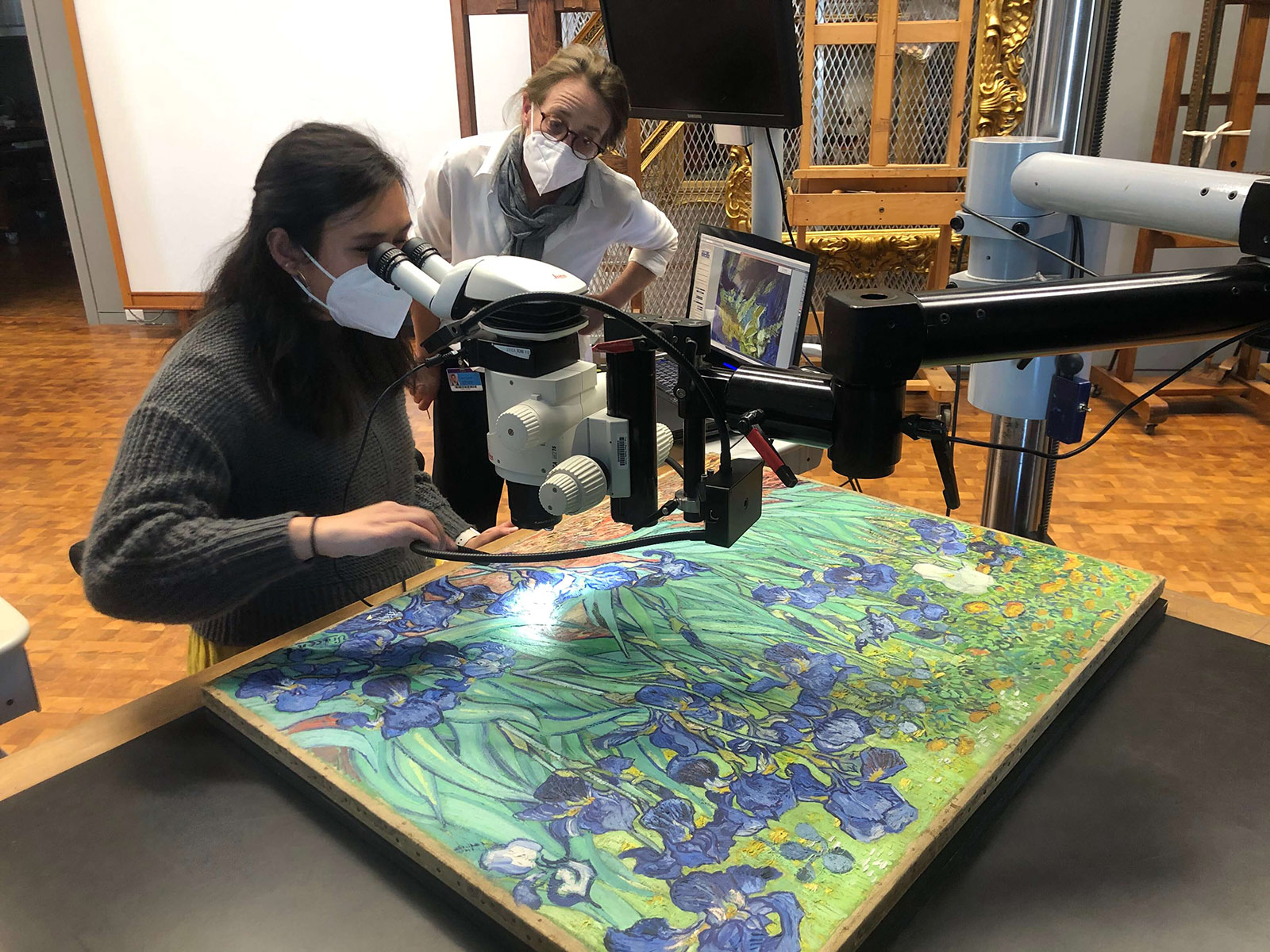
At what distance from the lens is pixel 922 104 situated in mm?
3578

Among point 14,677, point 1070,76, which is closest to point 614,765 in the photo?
point 14,677

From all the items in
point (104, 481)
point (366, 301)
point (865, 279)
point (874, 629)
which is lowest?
point (104, 481)

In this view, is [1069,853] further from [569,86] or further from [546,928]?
[569,86]

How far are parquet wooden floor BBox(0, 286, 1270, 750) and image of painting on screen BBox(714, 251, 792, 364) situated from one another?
0.58m

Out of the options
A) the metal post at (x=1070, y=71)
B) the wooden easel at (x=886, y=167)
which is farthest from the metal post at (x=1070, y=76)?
the wooden easel at (x=886, y=167)

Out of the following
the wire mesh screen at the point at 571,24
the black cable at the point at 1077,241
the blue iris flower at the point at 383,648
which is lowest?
the blue iris flower at the point at 383,648

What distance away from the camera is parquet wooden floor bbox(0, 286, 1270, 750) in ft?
7.25

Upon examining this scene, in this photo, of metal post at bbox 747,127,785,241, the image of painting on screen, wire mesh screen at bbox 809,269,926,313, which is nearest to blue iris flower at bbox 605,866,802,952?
the image of painting on screen

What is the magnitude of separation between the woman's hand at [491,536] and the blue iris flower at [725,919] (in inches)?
25.5

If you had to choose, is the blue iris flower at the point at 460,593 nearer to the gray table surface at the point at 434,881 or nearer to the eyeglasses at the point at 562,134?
the gray table surface at the point at 434,881

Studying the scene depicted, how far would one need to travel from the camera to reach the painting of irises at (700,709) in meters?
0.71

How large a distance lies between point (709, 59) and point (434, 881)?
1269 millimetres

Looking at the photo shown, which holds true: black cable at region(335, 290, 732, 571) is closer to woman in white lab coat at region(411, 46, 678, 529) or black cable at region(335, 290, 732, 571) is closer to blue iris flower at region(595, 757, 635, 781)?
blue iris flower at region(595, 757, 635, 781)

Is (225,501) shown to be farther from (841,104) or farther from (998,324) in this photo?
(841,104)
